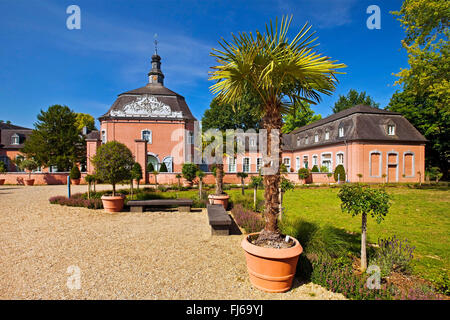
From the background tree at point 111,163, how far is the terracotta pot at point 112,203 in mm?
580

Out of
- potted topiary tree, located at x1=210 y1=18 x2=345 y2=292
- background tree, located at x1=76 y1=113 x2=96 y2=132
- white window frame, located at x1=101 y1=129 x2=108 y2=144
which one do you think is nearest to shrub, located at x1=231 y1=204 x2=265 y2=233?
potted topiary tree, located at x1=210 y1=18 x2=345 y2=292

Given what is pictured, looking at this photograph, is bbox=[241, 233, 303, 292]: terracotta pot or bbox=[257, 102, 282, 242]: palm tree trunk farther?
bbox=[257, 102, 282, 242]: palm tree trunk

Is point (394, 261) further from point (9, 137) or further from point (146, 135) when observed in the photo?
point (9, 137)

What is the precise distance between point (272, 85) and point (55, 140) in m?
28.7

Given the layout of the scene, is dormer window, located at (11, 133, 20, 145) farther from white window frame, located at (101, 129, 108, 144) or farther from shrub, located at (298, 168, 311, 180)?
shrub, located at (298, 168, 311, 180)

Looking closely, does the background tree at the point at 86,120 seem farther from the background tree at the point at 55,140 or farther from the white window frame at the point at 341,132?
the white window frame at the point at 341,132

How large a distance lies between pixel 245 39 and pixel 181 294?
4.22 meters

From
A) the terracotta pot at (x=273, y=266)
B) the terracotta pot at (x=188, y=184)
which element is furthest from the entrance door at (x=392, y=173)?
the terracotta pot at (x=273, y=266)

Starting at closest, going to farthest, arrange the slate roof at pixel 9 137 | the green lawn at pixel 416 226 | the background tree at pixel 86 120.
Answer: the green lawn at pixel 416 226 → the slate roof at pixel 9 137 → the background tree at pixel 86 120

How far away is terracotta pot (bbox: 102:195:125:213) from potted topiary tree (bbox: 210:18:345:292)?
732 cm

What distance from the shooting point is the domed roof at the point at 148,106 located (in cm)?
2380

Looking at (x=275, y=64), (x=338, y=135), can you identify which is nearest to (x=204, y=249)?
(x=275, y=64)

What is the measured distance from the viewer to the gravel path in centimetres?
330
